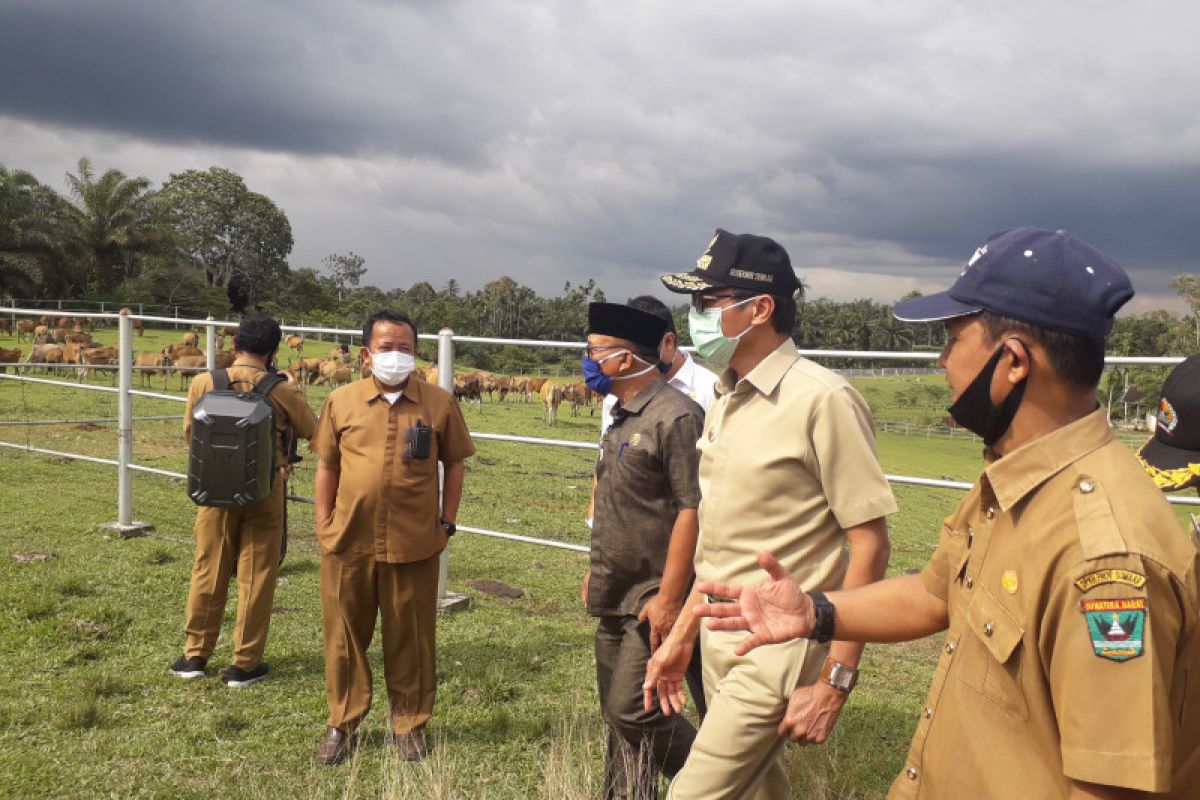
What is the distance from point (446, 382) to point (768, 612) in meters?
4.31

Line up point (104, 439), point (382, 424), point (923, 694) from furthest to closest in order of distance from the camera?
point (104, 439) < point (923, 694) < point (382, 424)

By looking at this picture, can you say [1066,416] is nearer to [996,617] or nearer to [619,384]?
[996,617]

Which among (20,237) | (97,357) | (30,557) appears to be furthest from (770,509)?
(20,237)

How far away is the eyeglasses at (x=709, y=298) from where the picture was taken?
2717 millimetres

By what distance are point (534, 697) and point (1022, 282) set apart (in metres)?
3.78

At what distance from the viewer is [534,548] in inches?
361

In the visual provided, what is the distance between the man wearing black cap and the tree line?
24034 mm

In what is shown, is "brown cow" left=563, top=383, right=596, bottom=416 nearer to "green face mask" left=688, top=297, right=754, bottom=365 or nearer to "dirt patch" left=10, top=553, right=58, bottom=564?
"dirt patch" left=10, top=553, right=58, bottom=564

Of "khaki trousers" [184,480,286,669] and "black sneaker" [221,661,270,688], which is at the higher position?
"khaki trousers" [184,480,286,669]

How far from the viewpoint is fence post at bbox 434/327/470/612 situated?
5.52 metres

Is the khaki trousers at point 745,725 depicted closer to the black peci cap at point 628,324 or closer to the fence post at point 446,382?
the black peci cap at point 628,324

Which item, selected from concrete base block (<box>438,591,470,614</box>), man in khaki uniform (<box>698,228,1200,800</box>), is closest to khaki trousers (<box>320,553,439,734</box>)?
concrete base block (<box>438,591,470,614</box>)

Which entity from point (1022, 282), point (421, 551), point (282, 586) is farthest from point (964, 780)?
point (282, 586)

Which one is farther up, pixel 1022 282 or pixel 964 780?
pixel 1022 282
